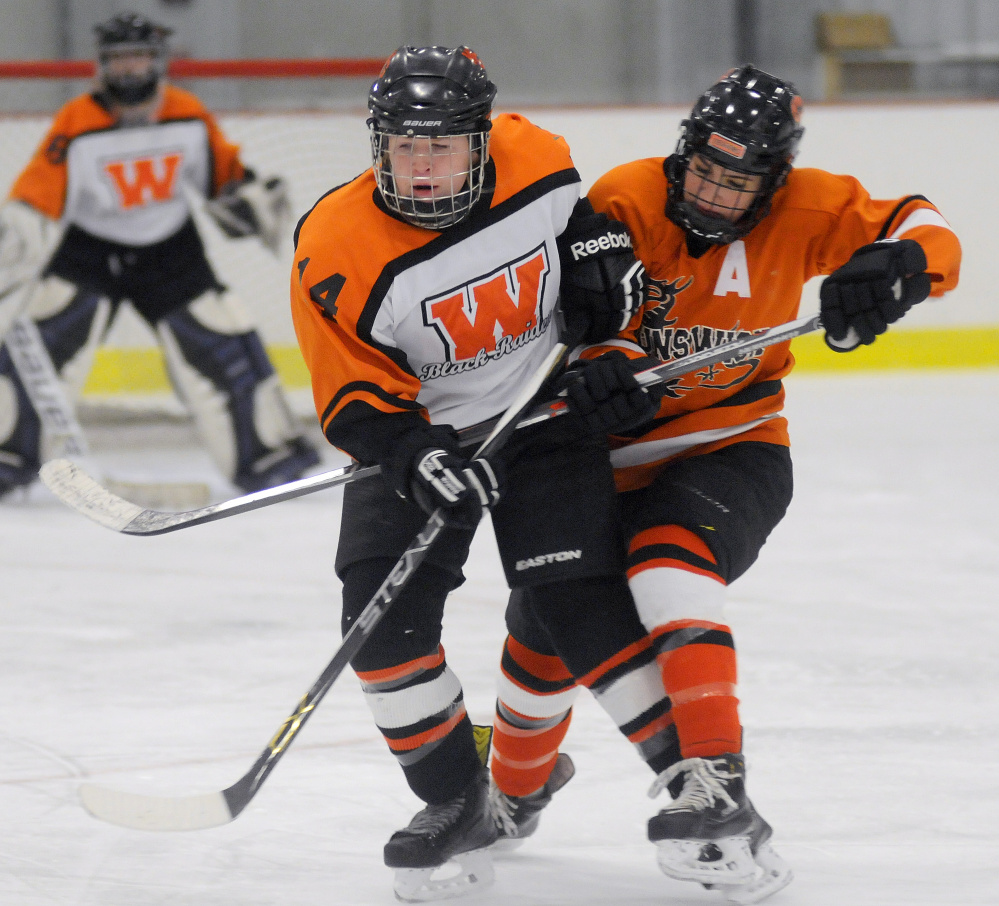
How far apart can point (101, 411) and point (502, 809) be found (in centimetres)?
301

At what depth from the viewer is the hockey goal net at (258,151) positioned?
14.6 ft

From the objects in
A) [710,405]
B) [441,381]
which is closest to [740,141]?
[710,405]

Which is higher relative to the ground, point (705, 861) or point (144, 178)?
point (144, 178)

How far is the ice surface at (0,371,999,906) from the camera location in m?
1.71

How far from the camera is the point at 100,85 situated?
3.99 metres

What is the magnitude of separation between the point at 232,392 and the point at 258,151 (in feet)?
3.32

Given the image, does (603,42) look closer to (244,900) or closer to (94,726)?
(94,726)

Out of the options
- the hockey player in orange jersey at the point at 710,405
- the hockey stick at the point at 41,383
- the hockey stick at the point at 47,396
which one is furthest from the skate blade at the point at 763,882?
the hockey stick at the point at 41,383

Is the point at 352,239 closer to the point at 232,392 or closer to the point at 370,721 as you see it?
the point at 370,721

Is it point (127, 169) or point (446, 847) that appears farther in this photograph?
point (127, 169)

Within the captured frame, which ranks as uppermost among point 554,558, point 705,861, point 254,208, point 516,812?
point 554,558

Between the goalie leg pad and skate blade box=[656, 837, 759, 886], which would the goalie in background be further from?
skate blade box=[656, 837, 759, 886]

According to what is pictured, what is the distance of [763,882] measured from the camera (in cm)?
157

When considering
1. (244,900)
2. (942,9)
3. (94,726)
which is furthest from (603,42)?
(244,900)
